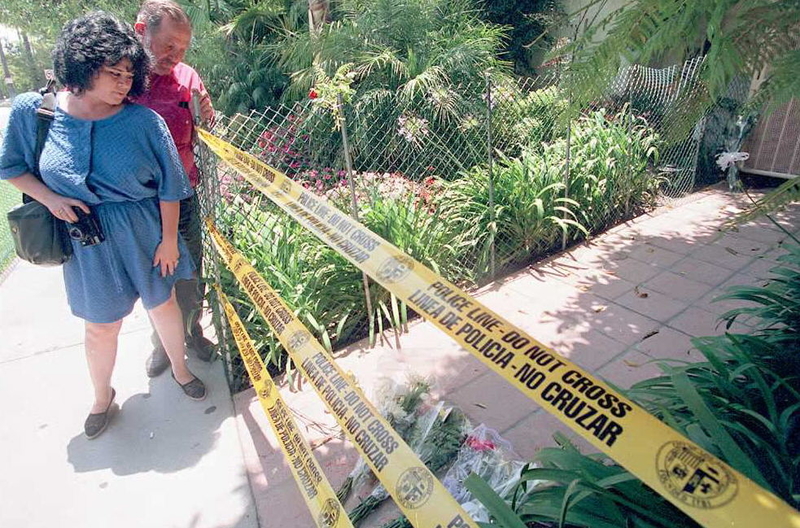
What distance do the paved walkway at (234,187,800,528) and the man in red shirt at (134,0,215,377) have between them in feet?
2.23

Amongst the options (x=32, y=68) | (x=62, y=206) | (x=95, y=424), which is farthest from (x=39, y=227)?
(x=32, y=68)

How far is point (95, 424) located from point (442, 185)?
303 centimetres

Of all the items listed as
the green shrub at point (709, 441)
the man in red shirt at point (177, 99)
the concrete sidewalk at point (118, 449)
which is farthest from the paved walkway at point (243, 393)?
the green shrub at point (709, 441)

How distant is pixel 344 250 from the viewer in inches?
53.5

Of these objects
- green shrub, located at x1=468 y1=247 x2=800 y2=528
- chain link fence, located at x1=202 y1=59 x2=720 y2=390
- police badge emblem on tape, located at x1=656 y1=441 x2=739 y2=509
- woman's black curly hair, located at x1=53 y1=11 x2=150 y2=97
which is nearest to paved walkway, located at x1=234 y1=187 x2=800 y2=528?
chain link fence, located at x1=202 y1=59 x2=720 y2=390

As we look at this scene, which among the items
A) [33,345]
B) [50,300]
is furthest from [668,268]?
[50,300]

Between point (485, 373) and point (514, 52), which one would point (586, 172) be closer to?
point (485, 373)

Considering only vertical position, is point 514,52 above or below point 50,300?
above

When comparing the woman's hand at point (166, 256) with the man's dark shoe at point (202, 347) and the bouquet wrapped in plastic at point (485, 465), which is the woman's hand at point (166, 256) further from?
the bouquet wrapped in plastic at point (485, 465)

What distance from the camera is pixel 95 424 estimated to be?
261 centimetres

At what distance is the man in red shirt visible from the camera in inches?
94.7

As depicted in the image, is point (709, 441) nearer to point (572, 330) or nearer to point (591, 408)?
point (591, 408)

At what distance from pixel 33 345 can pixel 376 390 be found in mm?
2633

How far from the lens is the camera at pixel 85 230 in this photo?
7.29ft
